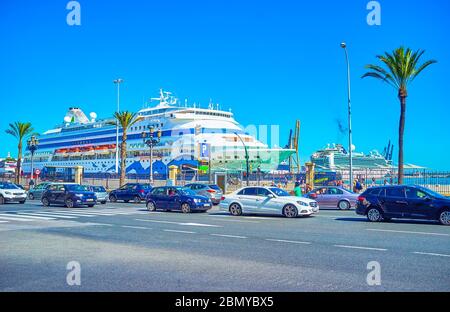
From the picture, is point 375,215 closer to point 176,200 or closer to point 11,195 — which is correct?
point 176,200

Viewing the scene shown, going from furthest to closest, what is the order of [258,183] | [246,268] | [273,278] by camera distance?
[258,183]
[246,268]
[273,278]

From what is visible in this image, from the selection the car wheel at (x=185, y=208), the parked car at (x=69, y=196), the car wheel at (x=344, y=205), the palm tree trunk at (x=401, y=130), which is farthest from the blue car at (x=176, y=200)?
the palm tree trunk at (x=401, y=130)


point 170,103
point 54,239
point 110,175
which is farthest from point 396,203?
point 170,103

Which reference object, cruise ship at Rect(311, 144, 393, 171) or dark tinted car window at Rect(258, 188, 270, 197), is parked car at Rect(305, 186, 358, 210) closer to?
dark tinted car window at Rect(258, 188, 270, 197)

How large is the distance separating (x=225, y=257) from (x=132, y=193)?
24.4 meters

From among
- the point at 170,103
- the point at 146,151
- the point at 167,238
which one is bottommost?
the point at 167,238

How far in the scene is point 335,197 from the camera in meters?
25.0

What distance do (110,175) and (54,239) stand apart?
133 ft

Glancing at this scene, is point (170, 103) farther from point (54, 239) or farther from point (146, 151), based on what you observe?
point (54, 239)

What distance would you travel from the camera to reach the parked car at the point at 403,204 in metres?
15.8

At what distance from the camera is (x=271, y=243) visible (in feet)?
37.2

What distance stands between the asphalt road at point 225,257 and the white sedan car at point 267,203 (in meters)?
3.54

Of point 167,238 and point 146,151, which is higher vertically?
point 146,151

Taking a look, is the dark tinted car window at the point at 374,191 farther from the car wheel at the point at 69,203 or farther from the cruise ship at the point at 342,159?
the cruise ship at the point at 342,159
